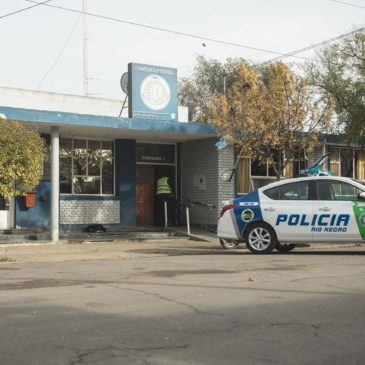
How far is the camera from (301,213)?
13914 mm

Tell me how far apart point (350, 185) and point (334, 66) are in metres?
8.42

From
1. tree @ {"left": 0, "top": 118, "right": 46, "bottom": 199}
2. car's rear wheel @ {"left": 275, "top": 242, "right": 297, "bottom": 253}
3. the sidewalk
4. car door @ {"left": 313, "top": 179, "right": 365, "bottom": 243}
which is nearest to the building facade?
the sidewalk

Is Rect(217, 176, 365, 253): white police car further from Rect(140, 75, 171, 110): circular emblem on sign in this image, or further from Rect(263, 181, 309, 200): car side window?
Rect(140, 75, 171, 110): circular emblem on sign

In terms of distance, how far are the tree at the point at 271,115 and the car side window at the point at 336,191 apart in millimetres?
4434

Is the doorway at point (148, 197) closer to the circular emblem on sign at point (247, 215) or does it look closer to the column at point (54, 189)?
the column at point (54, 189)

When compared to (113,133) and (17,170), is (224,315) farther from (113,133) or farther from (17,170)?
(113,133)

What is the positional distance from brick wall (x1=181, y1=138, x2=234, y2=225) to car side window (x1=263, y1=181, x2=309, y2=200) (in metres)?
7.32

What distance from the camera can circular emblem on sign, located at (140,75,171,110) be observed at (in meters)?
21.1

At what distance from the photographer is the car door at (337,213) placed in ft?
44.8

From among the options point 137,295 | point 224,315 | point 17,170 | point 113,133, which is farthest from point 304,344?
point 113,133

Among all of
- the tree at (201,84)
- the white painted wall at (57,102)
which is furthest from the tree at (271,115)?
the tree at (201,84)

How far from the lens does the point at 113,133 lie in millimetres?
20625

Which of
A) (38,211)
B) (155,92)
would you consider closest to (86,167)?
(38,211)

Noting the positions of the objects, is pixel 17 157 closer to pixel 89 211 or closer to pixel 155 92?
pixel 89 211
